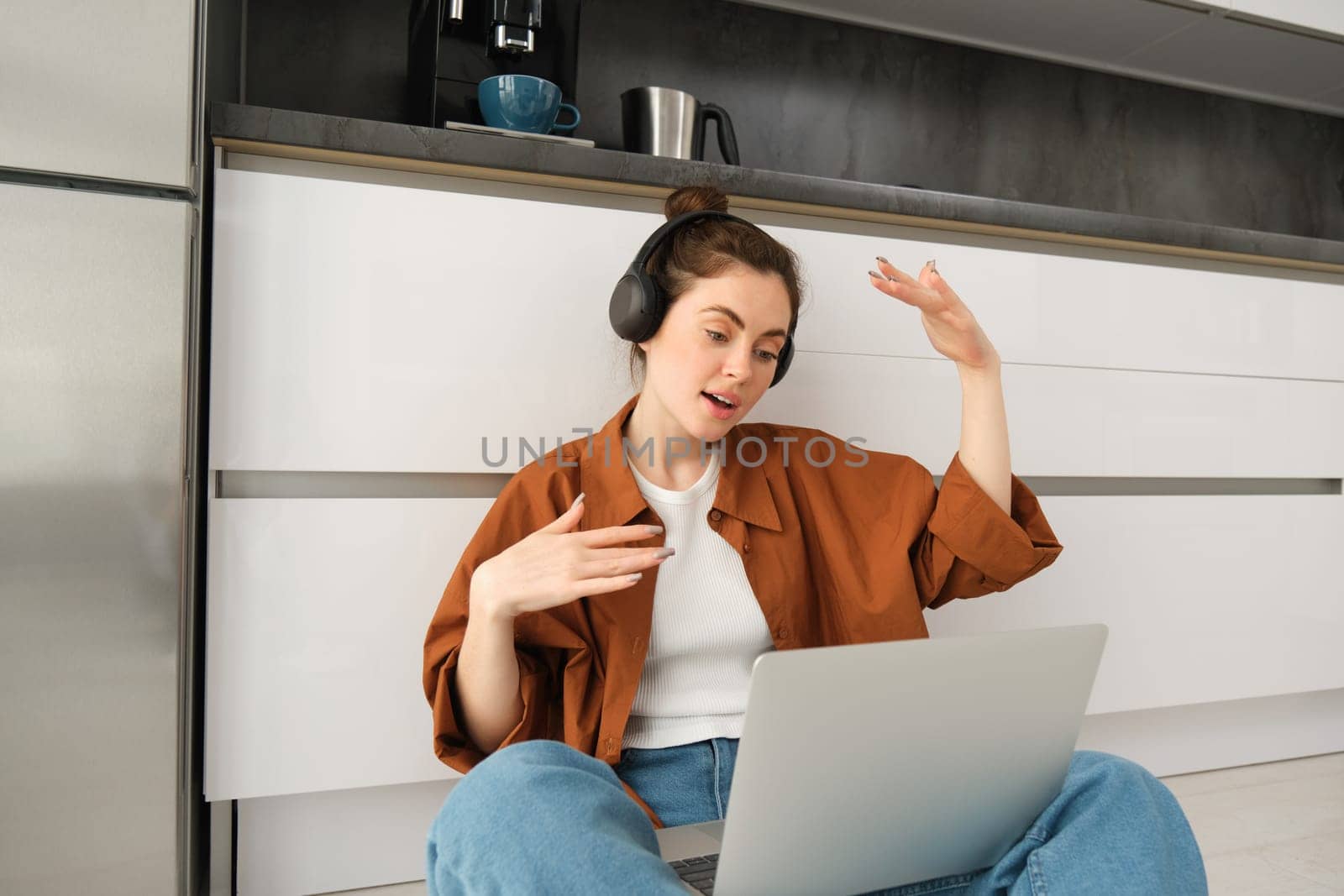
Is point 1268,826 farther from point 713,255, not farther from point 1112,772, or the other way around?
point 713,255

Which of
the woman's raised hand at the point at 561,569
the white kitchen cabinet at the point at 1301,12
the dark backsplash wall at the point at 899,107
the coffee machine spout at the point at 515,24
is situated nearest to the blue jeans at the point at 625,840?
the woman's raised hand at the point at 561,569

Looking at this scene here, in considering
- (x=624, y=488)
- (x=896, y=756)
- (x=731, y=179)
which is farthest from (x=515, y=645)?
(x=731, y=179)

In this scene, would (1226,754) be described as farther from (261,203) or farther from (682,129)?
(261,203)

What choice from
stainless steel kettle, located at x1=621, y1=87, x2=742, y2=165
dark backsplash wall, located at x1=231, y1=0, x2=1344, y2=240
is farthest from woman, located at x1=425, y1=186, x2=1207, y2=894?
dark backsplash wall, located at x1=231, y1=0, x2=1344, y2=240

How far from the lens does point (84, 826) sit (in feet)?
3.48

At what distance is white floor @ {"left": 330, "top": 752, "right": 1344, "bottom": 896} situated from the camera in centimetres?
132

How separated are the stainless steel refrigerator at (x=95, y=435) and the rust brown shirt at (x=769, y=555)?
1.21 ft

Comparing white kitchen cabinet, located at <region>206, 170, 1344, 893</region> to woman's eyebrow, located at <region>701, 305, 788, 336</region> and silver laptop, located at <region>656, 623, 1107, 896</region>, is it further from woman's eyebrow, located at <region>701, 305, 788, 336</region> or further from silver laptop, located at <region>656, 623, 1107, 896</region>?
silver laptop, located at <region>656, 623, 1107, 896</region>

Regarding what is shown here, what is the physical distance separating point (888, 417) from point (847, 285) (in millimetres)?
210

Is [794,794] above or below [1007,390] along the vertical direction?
below

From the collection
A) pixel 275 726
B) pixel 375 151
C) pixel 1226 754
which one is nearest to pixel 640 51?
pixel 375 151

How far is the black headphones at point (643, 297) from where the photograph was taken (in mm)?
1032

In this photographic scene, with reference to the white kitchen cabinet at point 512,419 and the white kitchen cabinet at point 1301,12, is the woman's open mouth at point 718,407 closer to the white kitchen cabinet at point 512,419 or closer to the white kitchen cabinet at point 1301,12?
the white kitchen cabinet at point 512,419

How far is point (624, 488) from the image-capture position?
1.03 meters
